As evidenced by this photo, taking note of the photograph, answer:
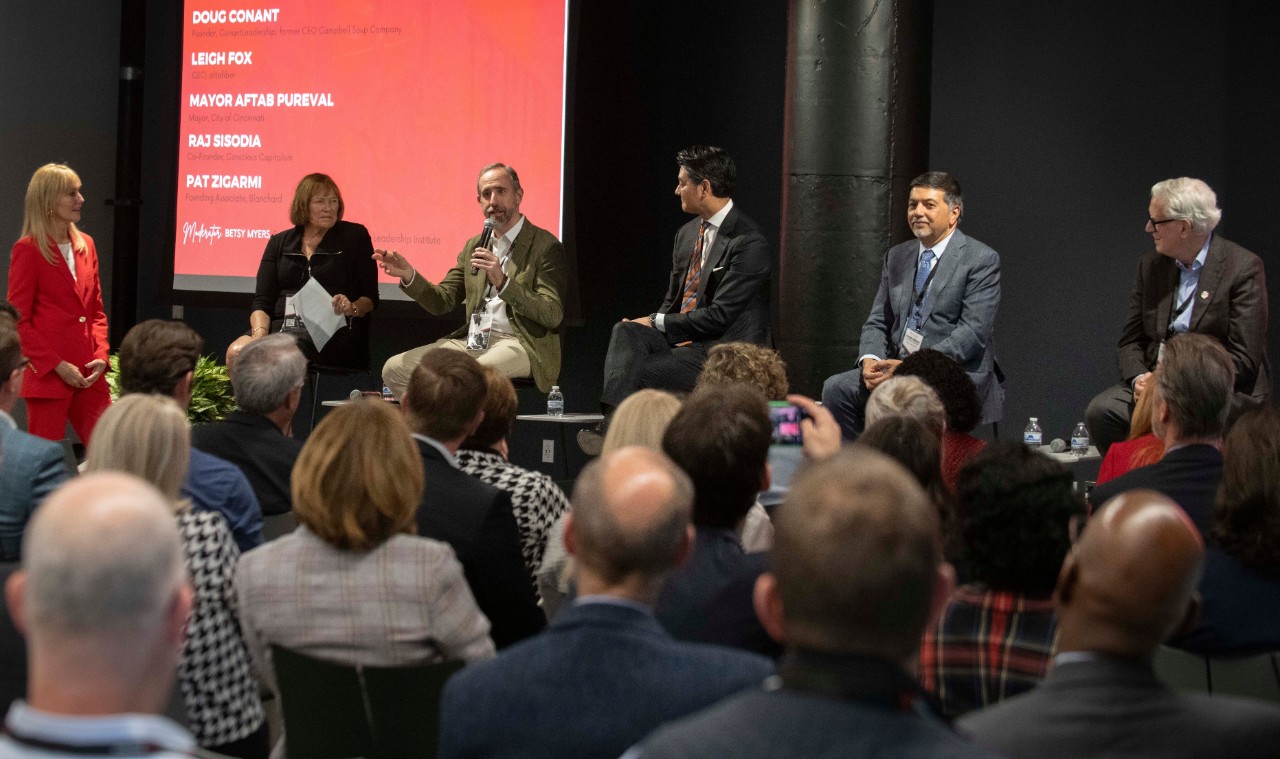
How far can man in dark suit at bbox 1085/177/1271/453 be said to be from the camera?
508 centimetres

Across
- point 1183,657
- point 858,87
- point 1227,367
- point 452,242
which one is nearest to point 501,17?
point 452,242

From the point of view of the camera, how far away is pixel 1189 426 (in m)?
3.20

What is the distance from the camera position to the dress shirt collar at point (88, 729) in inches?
45.1

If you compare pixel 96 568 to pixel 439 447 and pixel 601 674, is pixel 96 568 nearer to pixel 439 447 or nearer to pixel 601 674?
pixel 601 674

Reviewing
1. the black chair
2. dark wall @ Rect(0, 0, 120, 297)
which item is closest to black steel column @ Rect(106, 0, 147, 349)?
dark wall @ Rect(0, 0, 120, 297)

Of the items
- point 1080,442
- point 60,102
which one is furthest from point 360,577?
point 60,102

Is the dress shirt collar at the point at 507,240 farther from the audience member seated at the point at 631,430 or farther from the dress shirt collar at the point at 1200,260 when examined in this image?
the audience member seated at the point at 631,430

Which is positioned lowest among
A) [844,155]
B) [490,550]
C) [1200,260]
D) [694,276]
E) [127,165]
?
[490,550]

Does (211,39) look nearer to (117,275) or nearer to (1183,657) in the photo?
(117,275)

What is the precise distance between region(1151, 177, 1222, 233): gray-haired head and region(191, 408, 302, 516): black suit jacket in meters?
3.32

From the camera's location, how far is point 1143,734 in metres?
1.45

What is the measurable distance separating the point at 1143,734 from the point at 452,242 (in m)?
6.28

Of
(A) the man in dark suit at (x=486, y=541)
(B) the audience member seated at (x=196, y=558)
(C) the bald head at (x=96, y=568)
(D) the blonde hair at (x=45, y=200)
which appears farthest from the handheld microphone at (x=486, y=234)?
(C) the bald head at (x=96, y=568)

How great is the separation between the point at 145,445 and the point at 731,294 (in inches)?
139
